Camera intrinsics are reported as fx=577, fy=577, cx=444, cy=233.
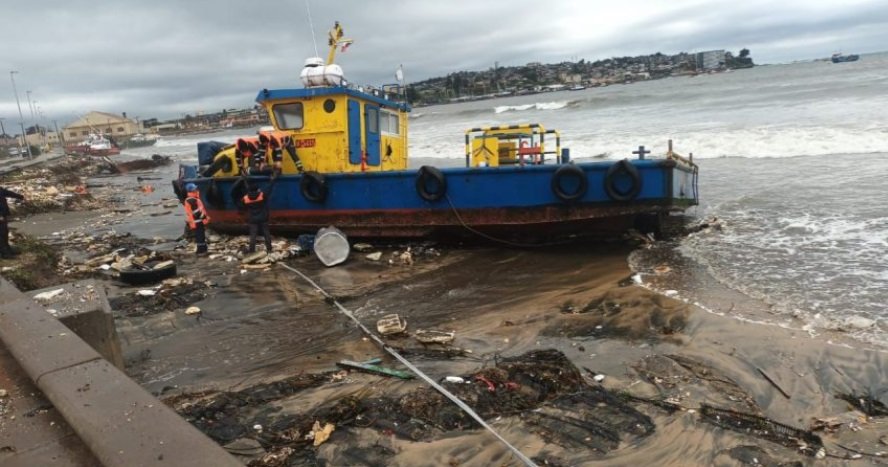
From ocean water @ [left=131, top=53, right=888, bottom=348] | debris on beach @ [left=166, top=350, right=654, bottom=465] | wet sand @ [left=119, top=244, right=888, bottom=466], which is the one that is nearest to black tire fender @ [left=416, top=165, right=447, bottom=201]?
wet sand @ [left=119, top=244, right=888, bottom=466]

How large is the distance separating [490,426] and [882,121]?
827 inches

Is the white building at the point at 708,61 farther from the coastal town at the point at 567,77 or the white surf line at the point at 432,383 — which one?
the white surf line at the point at 432,383

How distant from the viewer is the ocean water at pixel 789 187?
5.61 metres

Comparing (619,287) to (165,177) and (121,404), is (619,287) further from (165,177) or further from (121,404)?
(165,177)

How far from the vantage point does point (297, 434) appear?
3275 millimetres

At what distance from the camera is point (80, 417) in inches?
92.0

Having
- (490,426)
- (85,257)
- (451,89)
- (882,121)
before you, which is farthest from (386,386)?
(451,89)

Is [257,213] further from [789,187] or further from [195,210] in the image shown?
[789,187]

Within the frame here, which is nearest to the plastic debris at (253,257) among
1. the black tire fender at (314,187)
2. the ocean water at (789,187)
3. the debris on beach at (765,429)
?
the black tire fender at (314,187)

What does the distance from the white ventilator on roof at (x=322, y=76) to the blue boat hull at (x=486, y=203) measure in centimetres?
155

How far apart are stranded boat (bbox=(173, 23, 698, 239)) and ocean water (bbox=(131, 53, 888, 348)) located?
1.18 metres

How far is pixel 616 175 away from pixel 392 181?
3107 mm

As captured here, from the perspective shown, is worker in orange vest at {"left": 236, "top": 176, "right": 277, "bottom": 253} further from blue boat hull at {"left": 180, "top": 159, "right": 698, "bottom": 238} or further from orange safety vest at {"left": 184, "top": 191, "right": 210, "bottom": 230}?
orange safety vest at {"left": 184, "top": 191, "right": 210, "bottom": 230}

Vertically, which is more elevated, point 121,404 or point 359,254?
point 121,404
